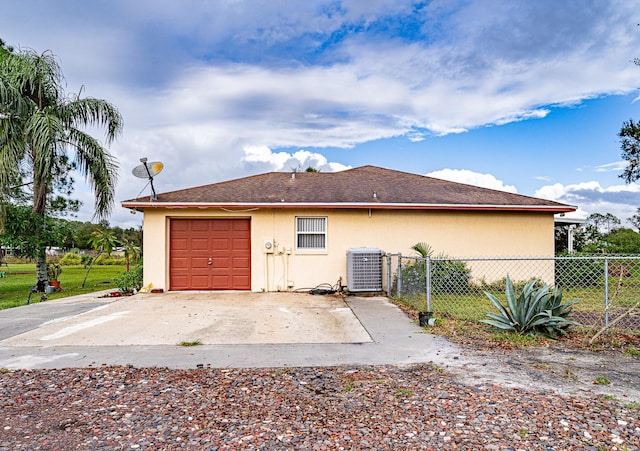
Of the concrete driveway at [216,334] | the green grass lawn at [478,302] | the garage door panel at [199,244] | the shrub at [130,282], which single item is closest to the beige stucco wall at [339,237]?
the shrub at [130,282]

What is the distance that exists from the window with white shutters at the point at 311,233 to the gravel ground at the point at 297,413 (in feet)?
23.9

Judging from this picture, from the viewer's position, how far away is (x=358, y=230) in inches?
474

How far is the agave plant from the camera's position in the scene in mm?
6328

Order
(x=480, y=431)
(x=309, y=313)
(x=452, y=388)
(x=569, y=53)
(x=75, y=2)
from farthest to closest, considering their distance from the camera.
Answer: (x=569, y=53), (x=75, y=2), (x=309, y=313), (x=452, y=388), (x=480, y=431)

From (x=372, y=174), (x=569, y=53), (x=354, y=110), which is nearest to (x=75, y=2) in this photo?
(x=354, y=110)

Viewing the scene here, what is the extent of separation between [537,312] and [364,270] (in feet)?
16.5

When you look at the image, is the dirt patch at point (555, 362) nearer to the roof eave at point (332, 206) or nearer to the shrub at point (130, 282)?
the roof eave at point (332, 206)

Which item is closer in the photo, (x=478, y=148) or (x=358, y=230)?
(x=358, y=230)

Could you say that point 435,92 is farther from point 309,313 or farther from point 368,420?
point 368,420

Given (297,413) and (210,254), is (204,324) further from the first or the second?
(210,254)

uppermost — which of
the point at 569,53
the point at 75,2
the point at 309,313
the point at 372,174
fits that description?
the point at 75,2

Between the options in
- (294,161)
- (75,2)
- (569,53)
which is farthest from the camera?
(294,161)

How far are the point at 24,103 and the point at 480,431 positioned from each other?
16512 millimetres

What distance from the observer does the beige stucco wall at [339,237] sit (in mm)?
11680
